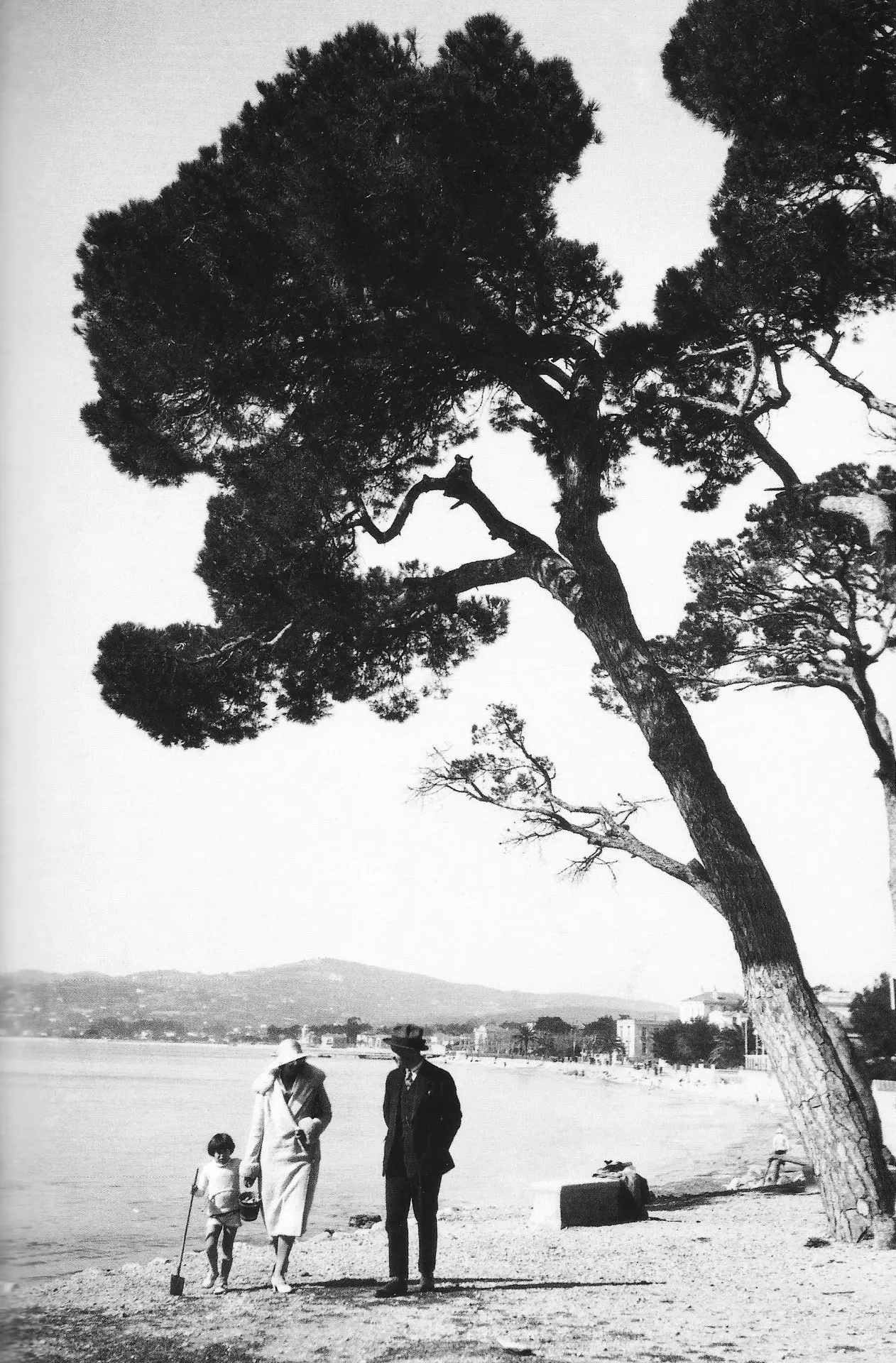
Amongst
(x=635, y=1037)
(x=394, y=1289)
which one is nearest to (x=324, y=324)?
(x=394, y=1289)

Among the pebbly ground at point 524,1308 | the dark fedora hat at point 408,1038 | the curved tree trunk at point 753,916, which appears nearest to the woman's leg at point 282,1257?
the pebbly ground at point 524,1308

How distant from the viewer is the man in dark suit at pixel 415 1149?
4812 mm

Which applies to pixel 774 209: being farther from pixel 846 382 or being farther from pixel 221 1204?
pixel 221 1204

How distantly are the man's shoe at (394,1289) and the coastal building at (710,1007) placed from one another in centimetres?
12443

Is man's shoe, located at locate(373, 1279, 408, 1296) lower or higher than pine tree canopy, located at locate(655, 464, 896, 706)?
lower

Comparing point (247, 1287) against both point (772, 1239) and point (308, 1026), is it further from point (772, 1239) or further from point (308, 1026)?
point (308, 1026)

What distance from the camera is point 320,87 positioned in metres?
6.76

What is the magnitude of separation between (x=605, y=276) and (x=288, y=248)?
95.8 inches

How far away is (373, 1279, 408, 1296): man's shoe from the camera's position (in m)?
4.72

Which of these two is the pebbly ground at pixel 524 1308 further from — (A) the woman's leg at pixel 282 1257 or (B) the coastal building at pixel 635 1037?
(B) the coastal building at pixel 635 1037

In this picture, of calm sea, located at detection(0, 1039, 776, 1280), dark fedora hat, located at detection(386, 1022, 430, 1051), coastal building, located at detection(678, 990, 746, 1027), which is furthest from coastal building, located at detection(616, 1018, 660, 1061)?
dark fedora hat, located at detection(386, 1022, 430, 1051)

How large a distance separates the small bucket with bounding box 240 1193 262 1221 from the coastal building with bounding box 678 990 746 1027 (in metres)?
124

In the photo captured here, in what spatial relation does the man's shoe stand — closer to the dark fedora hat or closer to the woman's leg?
the woman's leg

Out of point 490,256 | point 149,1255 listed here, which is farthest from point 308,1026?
point 490,256
